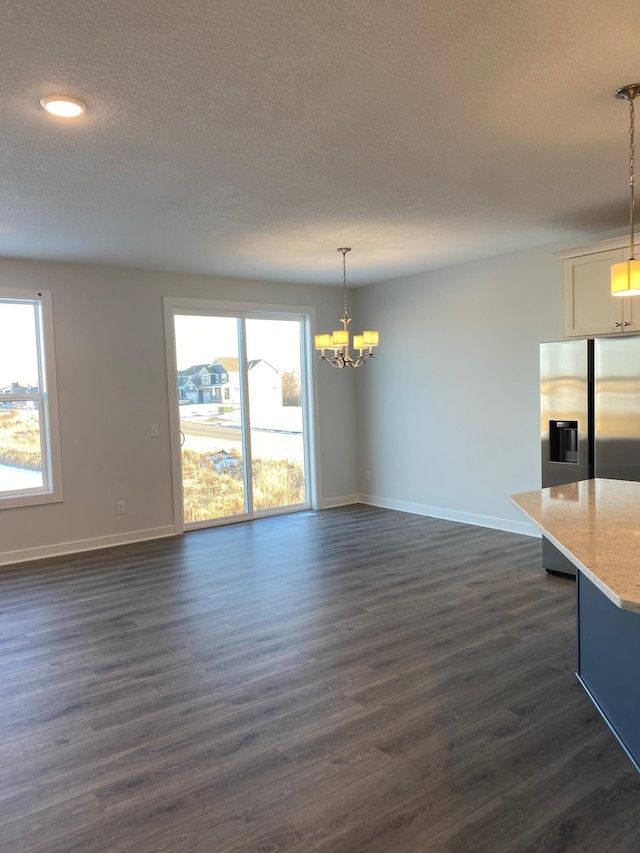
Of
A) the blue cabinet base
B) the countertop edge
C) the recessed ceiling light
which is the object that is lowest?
the blue cabinet base

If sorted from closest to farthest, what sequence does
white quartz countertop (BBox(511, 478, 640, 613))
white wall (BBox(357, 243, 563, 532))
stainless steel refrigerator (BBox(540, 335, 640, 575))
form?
1. white quartz countertop (BBox(511, 478, 640, 613))
2. stainless steel refrigerator (BBox(540, 335, 640, 575))
3. white wall (BBox(357, 243, 563, 532))

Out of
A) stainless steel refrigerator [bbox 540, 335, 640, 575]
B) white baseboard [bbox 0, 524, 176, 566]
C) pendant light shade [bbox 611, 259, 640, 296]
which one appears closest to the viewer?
pendant light shade [bbox 611, 259, 640, 296]

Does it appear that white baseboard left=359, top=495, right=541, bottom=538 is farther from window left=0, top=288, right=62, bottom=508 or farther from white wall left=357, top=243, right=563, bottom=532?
window left=0, top=288, right=62, bottom=508

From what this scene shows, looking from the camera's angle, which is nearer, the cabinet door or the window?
the cabinet door

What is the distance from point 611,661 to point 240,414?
488 centimetres

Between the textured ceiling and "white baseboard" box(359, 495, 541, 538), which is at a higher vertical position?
the textured ceiling

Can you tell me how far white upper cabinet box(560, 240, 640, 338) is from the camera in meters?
4.29

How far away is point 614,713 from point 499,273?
14.1 feet

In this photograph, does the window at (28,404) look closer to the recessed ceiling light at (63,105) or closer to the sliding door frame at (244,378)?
the sliding door frame at (244,378)

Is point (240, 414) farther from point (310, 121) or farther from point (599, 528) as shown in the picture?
point (599, 528)

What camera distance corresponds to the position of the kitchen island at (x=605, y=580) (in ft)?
6.22

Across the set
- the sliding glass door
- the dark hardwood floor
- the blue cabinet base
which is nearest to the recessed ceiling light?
the dark hardwood floor

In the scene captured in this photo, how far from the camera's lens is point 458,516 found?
21.1 feet

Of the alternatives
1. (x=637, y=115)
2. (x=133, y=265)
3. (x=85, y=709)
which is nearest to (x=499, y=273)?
(x=637, y=115)
